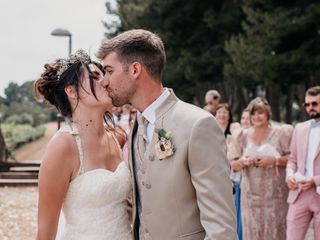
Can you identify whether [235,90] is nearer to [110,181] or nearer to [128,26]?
[128,26]

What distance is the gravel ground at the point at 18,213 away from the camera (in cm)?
966

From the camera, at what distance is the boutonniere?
9.67 feet

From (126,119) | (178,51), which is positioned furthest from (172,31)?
(126,119)

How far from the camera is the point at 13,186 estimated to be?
1619 cm

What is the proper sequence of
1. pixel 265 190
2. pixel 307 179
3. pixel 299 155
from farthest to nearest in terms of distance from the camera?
pixel 265 190
pixel 299 155
pixel 307 179

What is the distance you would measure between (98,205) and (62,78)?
816 millimetres

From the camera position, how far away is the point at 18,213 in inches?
466

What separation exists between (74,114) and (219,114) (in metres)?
4.33

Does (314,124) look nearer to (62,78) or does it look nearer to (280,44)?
(62,78)

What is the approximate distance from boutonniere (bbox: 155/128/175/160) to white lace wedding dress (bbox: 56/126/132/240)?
0.83m

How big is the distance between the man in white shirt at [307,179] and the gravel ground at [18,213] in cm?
240

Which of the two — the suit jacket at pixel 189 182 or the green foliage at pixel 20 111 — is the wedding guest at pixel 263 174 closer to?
the suit jacket at pixel 189 182

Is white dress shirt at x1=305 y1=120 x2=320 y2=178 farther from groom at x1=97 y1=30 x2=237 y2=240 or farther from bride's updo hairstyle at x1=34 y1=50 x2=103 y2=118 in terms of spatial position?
groom at x1=97 y1=30 x2=237 y2=240

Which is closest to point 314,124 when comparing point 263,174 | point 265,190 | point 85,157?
point 263,174
